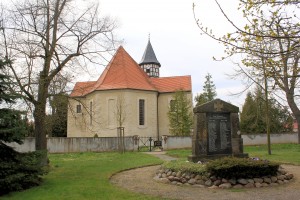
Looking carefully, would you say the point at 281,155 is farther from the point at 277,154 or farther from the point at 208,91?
the point at 208,91

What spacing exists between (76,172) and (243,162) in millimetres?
7322

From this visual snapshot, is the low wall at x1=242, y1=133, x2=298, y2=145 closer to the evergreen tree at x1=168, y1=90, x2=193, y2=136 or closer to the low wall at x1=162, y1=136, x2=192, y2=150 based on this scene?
the low wall at x1=162, y1=136, x2=192, y2=150

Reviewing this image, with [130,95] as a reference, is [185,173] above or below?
below

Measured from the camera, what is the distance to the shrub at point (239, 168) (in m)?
10.9

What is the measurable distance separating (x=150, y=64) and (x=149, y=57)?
142cm

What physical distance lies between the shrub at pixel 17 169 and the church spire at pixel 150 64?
41681mm

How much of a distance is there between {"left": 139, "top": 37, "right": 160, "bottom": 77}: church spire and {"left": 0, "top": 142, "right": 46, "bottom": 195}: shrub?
41681mm

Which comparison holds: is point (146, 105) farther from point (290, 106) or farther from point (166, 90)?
point (290, 106)

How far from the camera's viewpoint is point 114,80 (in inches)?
1583

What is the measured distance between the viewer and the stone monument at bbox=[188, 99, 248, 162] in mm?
13969

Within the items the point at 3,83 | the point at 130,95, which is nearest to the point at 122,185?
the point at 3,83

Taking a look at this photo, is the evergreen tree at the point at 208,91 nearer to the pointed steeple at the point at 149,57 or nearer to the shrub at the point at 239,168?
the pointed steeple at the point at 149,57

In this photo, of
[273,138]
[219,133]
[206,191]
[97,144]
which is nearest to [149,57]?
[273,138]

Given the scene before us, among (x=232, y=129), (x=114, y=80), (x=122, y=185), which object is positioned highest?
(x=114, y=80)
